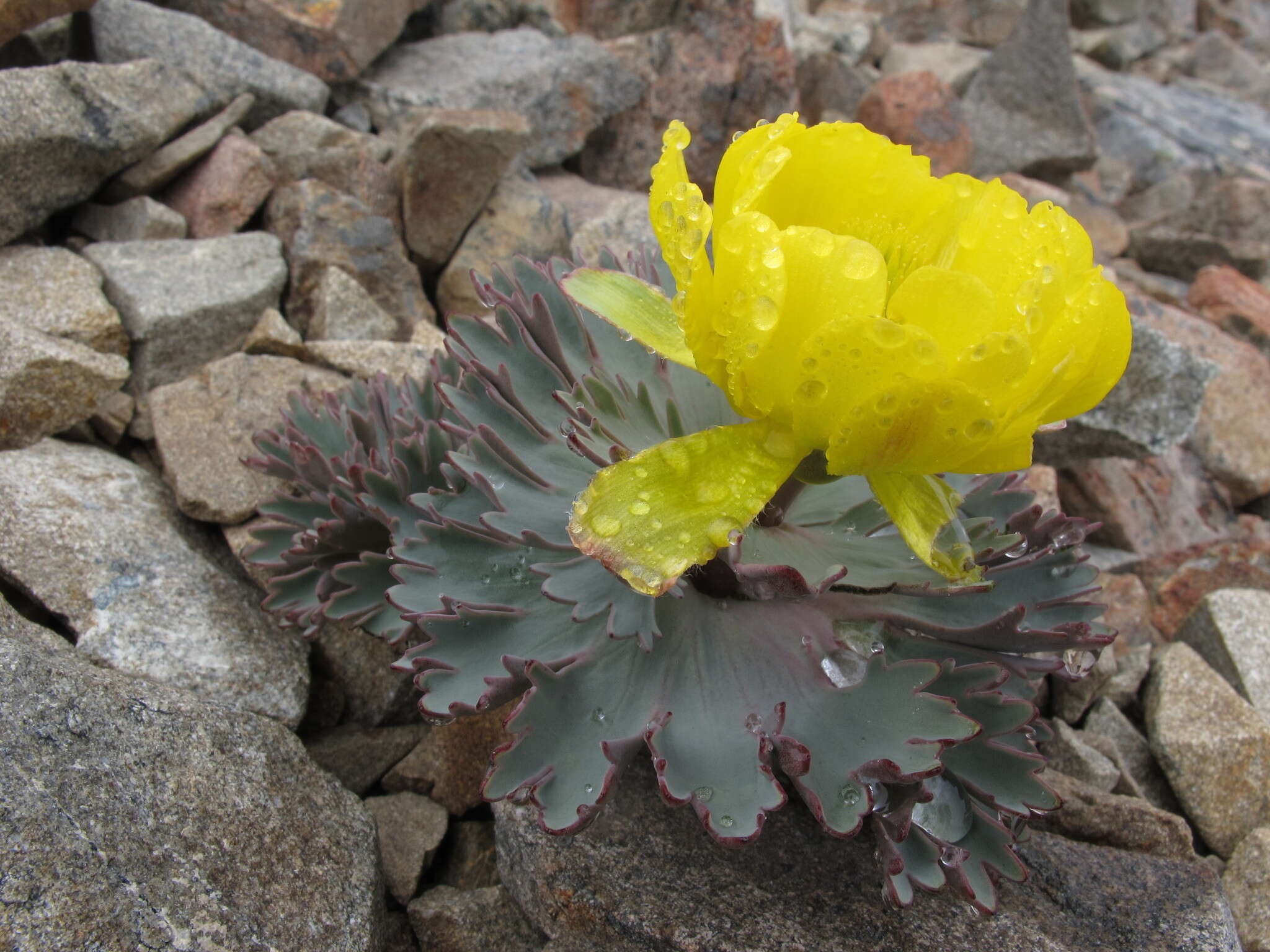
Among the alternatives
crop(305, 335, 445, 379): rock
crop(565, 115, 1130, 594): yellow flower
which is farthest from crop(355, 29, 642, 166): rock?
crop(565, 115, 1130, 594): yellow flower

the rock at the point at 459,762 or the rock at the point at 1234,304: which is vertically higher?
the rock at the point at 459,762

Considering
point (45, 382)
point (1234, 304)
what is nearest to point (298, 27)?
point (45, 382)

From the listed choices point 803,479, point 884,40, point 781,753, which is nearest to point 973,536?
point 803,479

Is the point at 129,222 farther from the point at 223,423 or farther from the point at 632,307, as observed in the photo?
the point at 632,307

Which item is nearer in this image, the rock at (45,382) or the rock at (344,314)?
the rock at (45,382)

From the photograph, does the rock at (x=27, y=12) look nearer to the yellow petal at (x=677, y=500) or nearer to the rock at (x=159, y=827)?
the rock at (x=159, y=827)

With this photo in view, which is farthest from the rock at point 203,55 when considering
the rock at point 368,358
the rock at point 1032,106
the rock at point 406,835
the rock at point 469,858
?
the rock at point 1032,106
